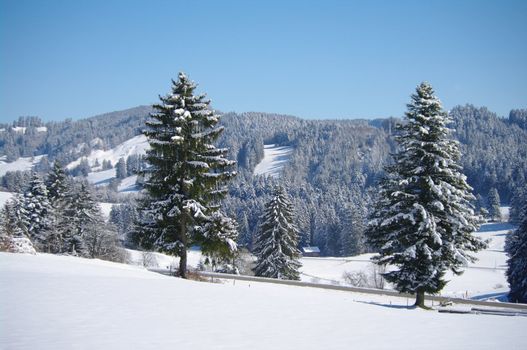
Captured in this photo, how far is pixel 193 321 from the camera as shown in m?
11.4

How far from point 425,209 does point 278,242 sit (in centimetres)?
2161

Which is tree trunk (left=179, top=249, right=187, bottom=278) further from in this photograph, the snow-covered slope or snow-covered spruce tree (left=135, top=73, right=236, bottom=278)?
the snow-covered slope

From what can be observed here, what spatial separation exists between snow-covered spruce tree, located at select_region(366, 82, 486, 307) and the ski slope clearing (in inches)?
259

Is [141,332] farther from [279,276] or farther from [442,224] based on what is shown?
[279,276]

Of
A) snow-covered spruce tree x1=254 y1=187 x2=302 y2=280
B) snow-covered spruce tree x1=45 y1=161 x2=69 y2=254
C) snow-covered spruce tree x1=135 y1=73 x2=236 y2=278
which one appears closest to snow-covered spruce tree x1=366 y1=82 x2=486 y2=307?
snow-covered spruce tree x1=135 y1=73 x2=236 y2=278

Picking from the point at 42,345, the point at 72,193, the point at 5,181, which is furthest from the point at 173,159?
the point at 5,181

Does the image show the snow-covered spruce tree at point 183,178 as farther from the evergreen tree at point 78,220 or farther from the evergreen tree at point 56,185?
the evergreen tree at point 56,185

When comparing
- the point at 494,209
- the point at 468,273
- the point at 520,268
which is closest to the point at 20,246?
the point at 520,268

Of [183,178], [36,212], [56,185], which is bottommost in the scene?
[36,212]

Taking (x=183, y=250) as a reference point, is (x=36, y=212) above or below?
above

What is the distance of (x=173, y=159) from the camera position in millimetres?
23406

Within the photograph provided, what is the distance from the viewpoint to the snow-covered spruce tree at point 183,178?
75.7 ft

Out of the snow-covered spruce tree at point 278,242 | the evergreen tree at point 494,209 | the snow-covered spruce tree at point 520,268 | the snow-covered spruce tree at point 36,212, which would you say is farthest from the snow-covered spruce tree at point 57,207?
the evergreen tree at point 494,209

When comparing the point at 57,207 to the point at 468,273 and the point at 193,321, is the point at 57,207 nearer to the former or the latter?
the point at 193,321
